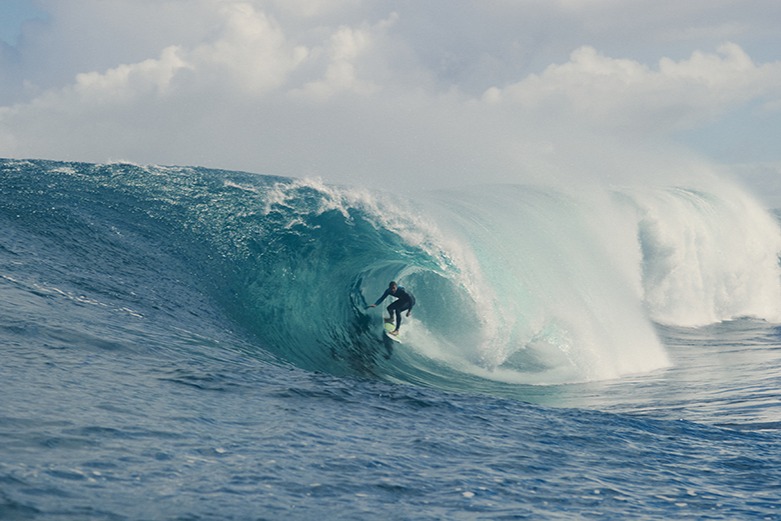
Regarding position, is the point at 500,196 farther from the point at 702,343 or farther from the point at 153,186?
the point at 153,186

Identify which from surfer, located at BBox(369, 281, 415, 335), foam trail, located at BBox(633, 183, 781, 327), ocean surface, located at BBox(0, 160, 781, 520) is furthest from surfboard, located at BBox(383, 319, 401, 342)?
foam trail, located at BBox(633, 183, 781, 327)

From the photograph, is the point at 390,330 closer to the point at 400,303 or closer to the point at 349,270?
the point at 400,303

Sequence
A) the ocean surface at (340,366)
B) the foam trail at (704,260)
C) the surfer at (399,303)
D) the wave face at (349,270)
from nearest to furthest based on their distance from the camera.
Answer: the ocean surface at (340,366) < the wave face at (349,270) < the surfer at (399,303) < the foam trail at (704,260)

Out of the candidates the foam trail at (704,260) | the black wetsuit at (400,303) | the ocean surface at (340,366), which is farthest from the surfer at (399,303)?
the foam trail at (704,260)

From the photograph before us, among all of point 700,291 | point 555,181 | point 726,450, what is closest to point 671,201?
point 700,291

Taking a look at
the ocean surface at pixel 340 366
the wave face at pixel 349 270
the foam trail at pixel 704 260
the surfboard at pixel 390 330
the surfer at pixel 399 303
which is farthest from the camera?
the foam trail at pixel 704 260

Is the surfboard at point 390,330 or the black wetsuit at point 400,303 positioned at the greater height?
the black wetsuit at point 400,303

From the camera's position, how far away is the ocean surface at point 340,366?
5.92 meters

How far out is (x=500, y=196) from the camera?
23719mm

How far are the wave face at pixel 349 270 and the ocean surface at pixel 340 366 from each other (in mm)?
62

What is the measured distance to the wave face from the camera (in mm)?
12781

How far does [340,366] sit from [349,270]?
3999 mm

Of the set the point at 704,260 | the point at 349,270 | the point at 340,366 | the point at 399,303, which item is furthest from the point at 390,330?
the point at 704,260

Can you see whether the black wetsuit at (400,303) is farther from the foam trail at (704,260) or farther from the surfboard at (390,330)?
the foam trail at (704,260)
